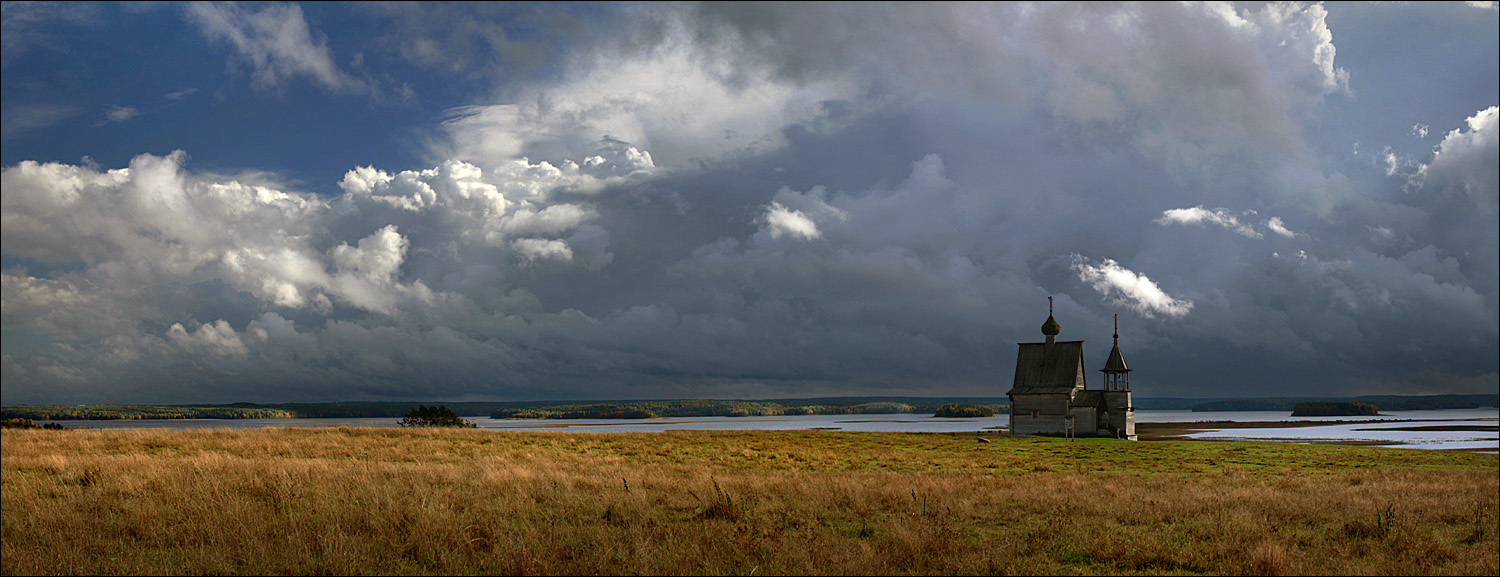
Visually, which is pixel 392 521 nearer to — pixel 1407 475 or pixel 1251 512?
pixel 1251 512

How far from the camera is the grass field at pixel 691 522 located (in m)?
9.81

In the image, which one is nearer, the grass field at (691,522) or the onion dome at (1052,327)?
the grass field at (691,522)

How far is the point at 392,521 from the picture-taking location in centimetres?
1150

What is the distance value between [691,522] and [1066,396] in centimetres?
5791

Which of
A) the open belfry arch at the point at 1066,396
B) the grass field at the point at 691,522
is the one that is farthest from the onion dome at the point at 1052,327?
the grass field at the point at 691,522

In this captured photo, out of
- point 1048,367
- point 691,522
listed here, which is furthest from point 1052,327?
point 691,522

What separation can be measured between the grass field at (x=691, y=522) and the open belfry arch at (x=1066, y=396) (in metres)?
40.1

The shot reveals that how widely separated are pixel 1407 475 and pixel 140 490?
36.0 meters

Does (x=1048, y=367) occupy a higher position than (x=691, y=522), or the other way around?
(x=1048, y=367)

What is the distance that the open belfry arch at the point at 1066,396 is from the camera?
63.5 metres

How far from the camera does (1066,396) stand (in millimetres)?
63844

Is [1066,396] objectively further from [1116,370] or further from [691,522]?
[691,522]

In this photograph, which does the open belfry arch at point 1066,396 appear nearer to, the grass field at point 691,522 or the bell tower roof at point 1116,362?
the bell tower roof at point 1116,362

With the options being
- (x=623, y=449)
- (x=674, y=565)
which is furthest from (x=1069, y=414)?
(x=674, y=565)
